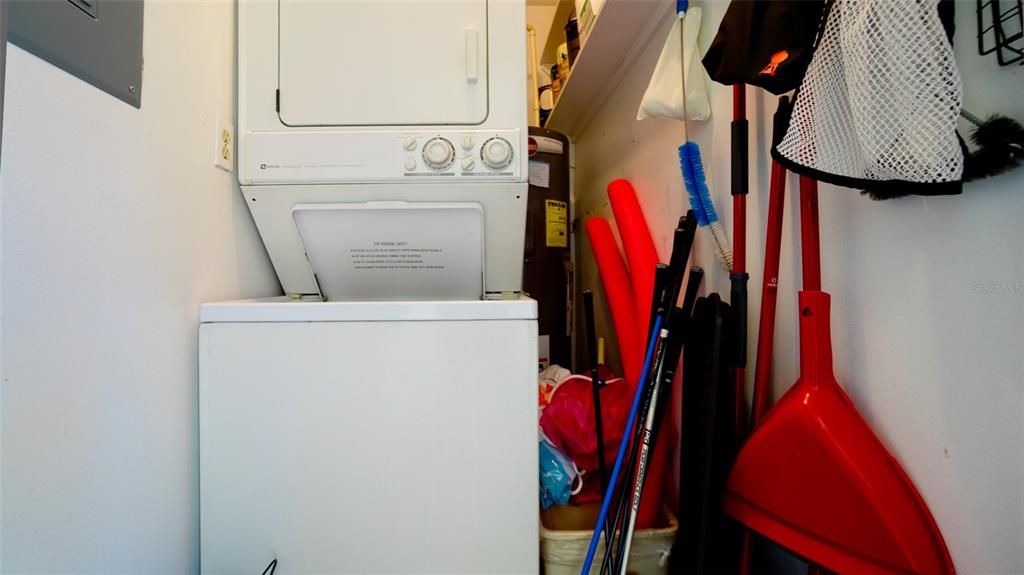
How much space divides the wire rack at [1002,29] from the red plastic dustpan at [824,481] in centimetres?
25

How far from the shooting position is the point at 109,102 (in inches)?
25.7

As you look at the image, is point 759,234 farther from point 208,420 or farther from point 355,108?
point 208,420

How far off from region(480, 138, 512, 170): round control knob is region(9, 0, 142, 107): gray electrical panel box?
651mm

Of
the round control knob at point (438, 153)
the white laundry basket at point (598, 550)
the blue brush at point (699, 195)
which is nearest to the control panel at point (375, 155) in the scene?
the round control knob at point (438, 153)

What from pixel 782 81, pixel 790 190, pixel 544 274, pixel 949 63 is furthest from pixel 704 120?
pixel 544 274

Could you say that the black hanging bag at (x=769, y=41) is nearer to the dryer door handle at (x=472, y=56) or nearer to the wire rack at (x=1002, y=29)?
the wire rack at (x=1002, y=29)

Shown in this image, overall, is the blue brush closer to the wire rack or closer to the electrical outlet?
the wire rack

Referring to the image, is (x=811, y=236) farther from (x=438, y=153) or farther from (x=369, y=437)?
(x=369, y=437)

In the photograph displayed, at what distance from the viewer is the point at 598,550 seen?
3.23 feet

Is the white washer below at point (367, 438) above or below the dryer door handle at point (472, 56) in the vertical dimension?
below

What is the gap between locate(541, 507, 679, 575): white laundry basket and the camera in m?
0.97

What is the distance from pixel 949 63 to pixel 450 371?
2.81 ft

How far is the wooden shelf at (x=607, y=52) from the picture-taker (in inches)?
52.1

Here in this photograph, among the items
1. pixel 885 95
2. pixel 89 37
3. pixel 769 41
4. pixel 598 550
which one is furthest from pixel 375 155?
pixel 598 550
